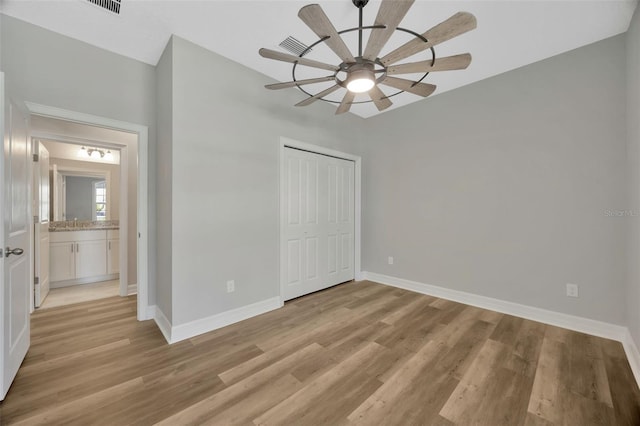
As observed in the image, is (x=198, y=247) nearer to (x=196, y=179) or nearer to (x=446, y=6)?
(x=196, y=179)

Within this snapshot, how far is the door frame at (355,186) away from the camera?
10.4ft

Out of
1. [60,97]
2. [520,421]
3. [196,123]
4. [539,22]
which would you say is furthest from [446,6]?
[60,97]

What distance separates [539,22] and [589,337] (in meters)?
2.96

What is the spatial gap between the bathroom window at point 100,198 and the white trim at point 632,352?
7.12m

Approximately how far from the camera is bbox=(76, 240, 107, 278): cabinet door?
156 inches

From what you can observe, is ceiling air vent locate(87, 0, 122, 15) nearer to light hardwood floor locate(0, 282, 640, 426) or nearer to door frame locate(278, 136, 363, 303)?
door frame locate(278, 136, 363, 303)

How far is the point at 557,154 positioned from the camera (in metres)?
2.64

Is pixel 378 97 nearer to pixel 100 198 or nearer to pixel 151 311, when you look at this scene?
pixel 151 311

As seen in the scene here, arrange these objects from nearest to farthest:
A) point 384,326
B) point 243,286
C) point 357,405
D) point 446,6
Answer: point 357,405
point 446,6
point 384,326
point 243,286

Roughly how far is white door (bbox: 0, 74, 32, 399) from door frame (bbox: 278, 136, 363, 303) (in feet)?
7.09

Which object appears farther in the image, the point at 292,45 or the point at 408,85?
the point at 292,45

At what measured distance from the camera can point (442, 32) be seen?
1409 millimetres

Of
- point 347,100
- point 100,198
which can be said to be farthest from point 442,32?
point 100,198

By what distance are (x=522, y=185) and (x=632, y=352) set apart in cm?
168
